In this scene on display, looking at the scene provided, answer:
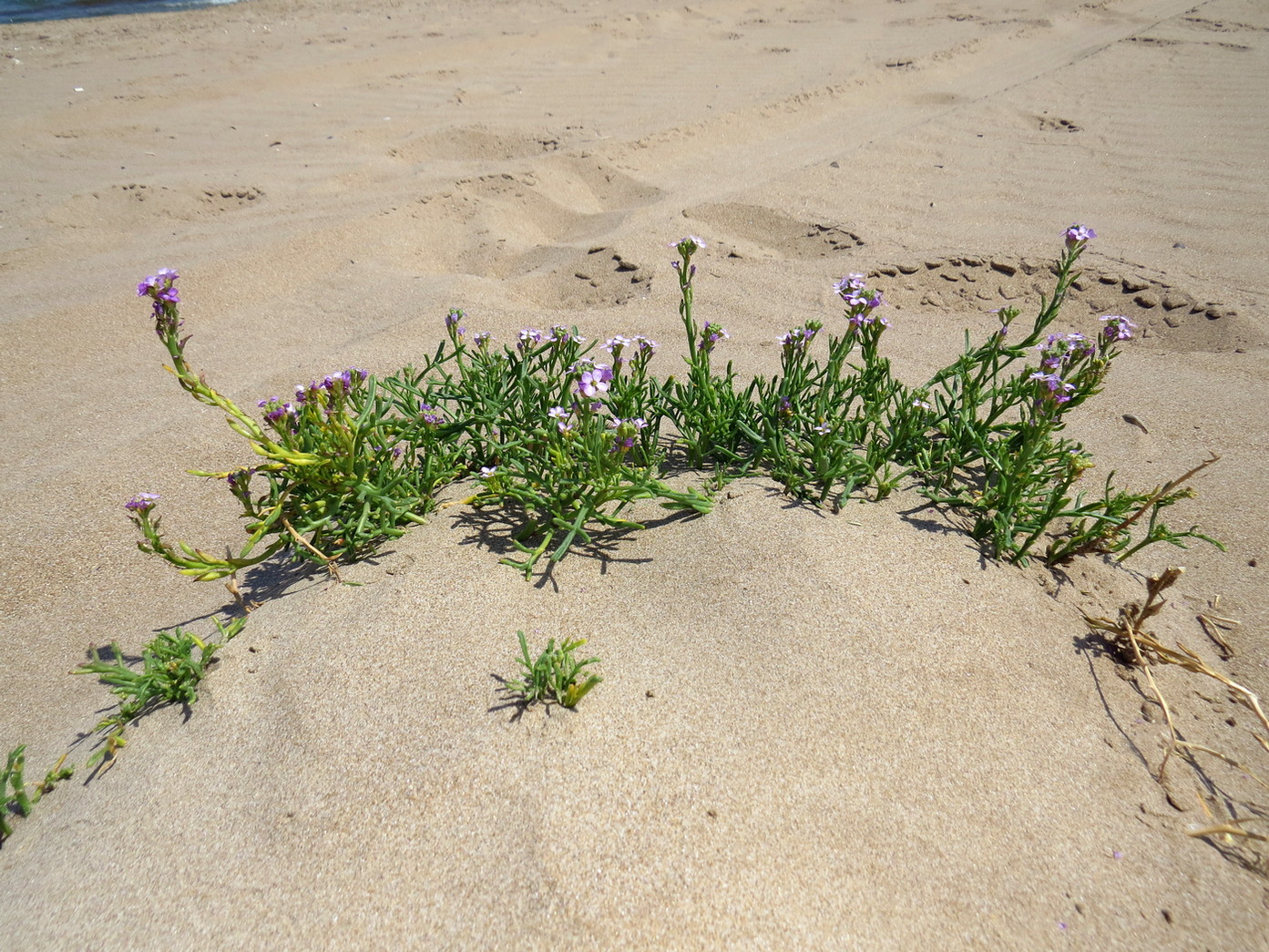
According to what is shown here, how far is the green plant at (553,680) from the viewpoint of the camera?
1.59 metres

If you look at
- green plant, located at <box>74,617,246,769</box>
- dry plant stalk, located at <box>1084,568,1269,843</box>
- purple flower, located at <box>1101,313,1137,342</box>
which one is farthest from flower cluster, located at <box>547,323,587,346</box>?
dry plant stalk, located at <box>1084,568,1269,843</box>

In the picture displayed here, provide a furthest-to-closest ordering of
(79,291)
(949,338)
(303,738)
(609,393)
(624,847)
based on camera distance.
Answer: (79,291) → (949,338) → (609,393) → (303,738) → (624,847)

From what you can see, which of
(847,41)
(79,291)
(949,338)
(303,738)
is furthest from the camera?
(847,41)

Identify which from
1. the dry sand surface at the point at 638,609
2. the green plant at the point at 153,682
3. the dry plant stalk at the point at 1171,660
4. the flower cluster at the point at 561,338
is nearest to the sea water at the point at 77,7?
the dry sand surface at the point at 638,609

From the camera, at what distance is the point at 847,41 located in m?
8.56

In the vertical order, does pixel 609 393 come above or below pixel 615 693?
above

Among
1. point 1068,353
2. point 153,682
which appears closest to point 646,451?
point 1068,353

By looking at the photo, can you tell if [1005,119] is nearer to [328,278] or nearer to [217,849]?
[328,278]

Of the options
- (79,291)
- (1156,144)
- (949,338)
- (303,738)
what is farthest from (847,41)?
(303,738)

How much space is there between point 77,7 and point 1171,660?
19.4 m

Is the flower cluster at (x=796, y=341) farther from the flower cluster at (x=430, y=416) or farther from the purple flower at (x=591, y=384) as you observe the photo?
the flower cluster at (x=430, y=416)

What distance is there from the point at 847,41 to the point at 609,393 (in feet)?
27.0

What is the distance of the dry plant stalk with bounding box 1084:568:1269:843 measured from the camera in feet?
5.10

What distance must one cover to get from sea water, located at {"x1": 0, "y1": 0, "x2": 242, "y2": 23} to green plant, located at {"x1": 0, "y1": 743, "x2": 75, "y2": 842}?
1576 centimetres
